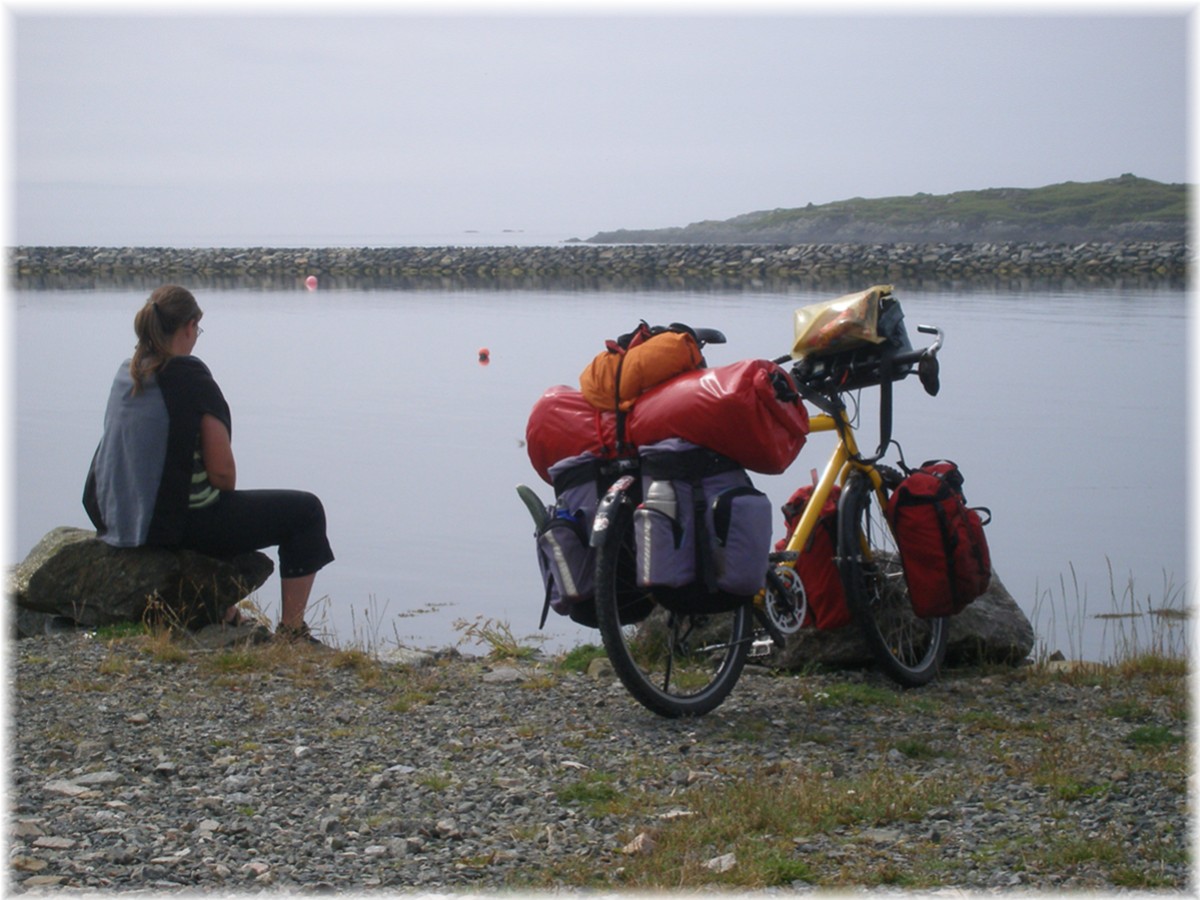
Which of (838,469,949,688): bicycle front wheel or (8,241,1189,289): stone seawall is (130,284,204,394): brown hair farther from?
(8,241,1189,289): stone seawall

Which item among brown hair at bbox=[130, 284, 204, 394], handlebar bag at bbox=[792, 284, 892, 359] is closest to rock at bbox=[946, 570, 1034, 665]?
handlebar bag at bbox=[792, 284, 892, 359]

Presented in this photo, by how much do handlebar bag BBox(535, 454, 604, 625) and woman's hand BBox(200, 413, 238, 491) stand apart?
1.73 metres

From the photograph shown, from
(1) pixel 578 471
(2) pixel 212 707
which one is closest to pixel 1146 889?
(1) pixel 578 471

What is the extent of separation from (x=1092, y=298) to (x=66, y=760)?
30474 millimetres

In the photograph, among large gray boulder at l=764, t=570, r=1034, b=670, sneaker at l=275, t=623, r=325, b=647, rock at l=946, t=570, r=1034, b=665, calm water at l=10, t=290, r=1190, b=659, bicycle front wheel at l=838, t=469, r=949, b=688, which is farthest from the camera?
calm water at l=10, t=290, r=1190, b=659

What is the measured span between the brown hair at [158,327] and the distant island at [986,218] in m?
67.8

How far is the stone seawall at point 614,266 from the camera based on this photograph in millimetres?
43438

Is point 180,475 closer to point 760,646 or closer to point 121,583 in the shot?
point 121,583

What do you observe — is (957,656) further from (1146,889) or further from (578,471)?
(1146,889)

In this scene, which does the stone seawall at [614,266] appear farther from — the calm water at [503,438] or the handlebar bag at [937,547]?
the handlebar bag at [937,547]

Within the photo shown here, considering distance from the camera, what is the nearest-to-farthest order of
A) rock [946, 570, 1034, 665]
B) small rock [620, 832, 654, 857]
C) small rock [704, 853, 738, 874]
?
1. small rock [704, 853, 738, 874]
2. small rock [620, 832, 654, 857]
3. rock [946, 570, 1034, 665]

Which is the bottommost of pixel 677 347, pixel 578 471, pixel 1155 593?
pixel 1155 593

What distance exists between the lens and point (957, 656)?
258 inches

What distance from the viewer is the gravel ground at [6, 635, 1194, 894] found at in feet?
12.5
